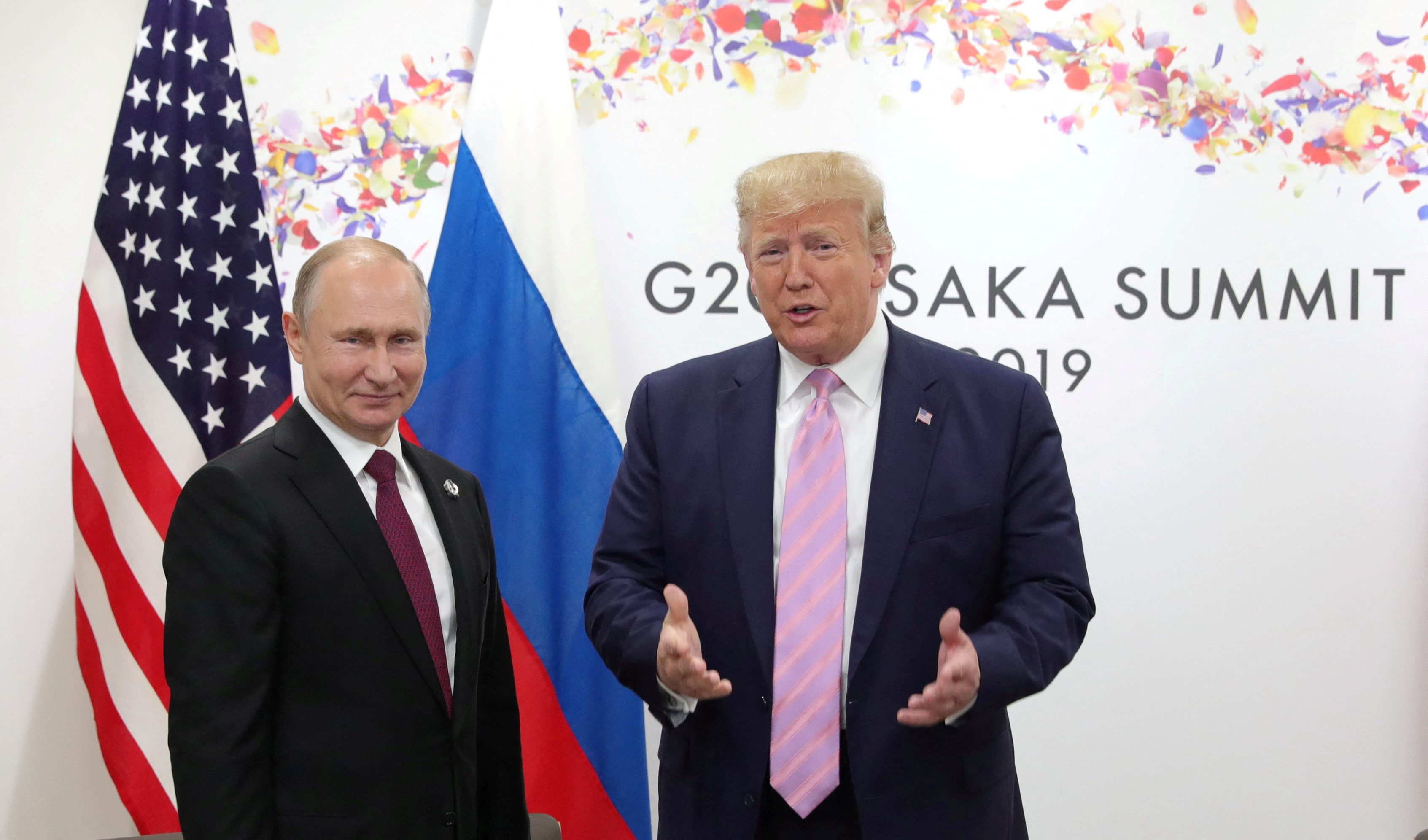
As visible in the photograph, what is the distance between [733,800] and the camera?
1.53 m

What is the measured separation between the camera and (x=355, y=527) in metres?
1.50

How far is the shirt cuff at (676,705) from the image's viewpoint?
1519 millimetres

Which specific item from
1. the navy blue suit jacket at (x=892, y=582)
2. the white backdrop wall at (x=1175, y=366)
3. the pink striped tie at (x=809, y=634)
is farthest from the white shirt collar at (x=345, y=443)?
the white backdrop wall at (x=1175, y=366)

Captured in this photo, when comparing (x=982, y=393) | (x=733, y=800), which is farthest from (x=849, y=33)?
(x=733, y=800)

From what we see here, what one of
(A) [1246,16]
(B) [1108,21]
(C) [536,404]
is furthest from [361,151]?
(A) [1246,16]

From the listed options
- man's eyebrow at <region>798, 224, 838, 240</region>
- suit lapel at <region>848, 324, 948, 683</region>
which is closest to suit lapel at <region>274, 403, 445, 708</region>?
suit lapel at <region>848, 324, 948, 683</region>

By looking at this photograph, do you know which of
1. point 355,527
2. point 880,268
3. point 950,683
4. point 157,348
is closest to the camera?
point 950,683

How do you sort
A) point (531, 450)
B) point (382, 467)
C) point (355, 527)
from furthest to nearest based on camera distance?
point (531, 450)
point (382, 467)
point (355, 527)

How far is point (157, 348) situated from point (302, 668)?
1290mm

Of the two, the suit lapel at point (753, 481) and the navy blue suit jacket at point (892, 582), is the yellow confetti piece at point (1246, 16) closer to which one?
the navy blue suit jacket at point (892, 582)

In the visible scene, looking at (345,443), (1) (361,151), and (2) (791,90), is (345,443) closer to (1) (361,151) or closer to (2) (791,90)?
(1) (361,151)

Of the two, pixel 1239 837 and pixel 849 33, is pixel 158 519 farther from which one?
pixel 1239 837

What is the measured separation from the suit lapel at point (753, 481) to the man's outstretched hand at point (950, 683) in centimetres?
25

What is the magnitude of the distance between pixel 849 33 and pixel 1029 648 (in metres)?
Result: 1.94
